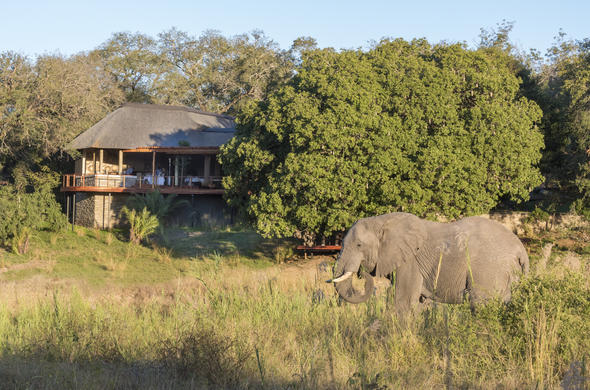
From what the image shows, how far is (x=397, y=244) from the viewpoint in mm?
9883

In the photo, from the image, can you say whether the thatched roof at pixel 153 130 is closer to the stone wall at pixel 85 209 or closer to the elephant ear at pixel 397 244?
the stone wall at pixel 85 209

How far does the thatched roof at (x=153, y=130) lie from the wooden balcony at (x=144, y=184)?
6.24 ft

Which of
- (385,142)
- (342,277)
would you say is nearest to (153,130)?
(385,142)

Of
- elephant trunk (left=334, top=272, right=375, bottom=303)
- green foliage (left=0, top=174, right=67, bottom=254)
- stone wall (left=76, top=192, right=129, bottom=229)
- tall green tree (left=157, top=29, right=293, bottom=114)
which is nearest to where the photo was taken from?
elephant trunk (left=334, top=272, right=375, bottom=303)

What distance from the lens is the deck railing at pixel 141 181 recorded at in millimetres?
34844

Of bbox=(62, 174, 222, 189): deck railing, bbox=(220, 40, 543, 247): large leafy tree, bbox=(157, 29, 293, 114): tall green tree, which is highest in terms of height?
bbox=(157, 29, 293, 114): tall green tree

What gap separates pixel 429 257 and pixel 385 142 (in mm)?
11731

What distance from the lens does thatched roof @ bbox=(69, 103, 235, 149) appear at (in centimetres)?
3575

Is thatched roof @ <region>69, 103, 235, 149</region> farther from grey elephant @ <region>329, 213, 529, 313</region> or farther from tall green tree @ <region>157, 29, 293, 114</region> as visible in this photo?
grey elephant @ <region>329, 213, 529, 313</region>

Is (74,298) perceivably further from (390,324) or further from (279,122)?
(279,122)

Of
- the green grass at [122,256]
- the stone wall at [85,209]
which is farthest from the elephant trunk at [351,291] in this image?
the stone wall at [85,209]

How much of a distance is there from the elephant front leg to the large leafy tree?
10798 millimetres

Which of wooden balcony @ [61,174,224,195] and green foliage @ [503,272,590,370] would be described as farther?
wooden balcony @ [61,174,224,195]

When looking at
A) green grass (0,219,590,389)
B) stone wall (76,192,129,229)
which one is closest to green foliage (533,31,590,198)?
green grass (0,219,590,389)
